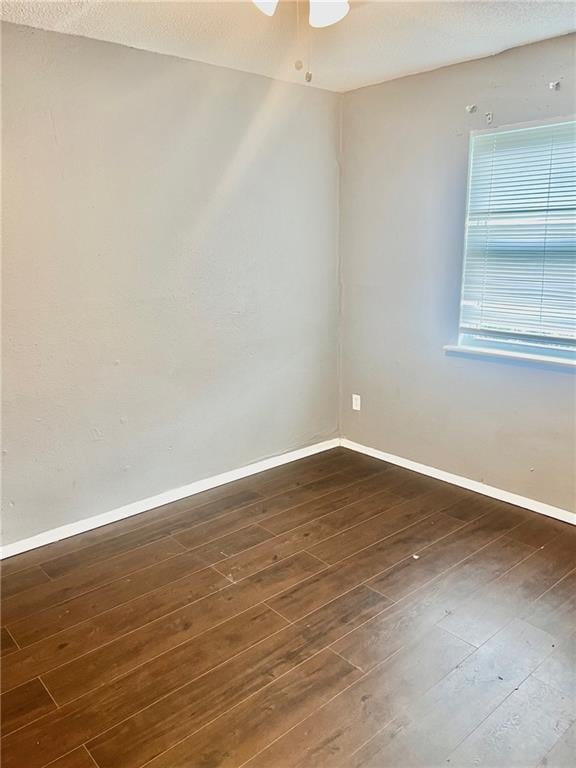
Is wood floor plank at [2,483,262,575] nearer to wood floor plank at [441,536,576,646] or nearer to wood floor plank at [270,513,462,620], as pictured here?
wood floor plank at [270,513,462,620]

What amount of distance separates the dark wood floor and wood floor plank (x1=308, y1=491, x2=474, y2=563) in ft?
0.04

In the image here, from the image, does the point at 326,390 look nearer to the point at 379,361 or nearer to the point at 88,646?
the point at 379,361

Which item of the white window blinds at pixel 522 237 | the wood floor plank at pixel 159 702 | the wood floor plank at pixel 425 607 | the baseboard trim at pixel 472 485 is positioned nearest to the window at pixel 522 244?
the white window blinds at pixel 522 237

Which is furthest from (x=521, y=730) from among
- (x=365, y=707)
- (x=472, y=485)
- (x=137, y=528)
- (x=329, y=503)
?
(x=137, y=528)

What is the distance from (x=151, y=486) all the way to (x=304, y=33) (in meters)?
2.32

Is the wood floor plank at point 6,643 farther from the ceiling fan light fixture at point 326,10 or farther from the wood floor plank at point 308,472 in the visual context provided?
the ceiling fan light fixture at point 326,10

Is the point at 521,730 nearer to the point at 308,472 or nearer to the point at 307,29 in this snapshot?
the point at 308,472

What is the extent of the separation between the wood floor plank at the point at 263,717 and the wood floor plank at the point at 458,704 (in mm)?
224

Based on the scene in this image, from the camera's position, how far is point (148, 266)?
2.83 metres

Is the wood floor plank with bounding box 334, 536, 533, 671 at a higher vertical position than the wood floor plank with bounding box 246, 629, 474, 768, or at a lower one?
higher

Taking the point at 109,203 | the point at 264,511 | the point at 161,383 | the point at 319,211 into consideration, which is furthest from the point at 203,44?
the point at 264,511

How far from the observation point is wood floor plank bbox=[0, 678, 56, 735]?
171 centimetres

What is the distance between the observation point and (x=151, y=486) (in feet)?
9.98

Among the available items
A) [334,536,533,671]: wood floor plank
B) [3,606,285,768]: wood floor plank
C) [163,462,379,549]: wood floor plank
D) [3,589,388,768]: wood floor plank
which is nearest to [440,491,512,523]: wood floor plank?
[334,536,533,671]: wood floor plank
